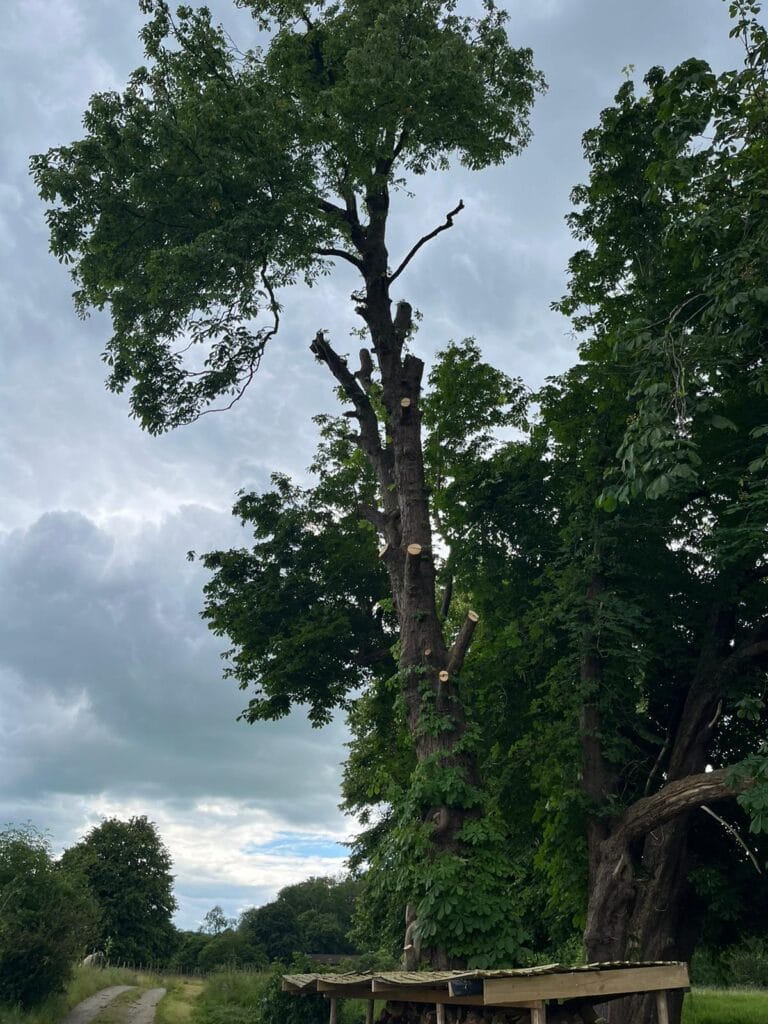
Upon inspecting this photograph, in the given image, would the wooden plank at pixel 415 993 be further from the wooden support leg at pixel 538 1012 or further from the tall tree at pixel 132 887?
the tall tree at pixel 132 887

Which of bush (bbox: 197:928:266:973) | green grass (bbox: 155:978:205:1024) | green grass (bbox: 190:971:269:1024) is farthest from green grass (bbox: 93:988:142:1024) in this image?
bush (bbox: 197:928:266:973)

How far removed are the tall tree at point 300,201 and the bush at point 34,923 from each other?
593 inches

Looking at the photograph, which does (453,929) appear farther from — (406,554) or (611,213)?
(611,213)

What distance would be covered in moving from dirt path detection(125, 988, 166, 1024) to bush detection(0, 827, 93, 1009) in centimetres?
227

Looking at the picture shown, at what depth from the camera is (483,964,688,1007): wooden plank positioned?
6.91 meters

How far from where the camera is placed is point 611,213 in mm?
15164

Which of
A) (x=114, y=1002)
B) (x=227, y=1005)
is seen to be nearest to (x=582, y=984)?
(x=227, y=1005)

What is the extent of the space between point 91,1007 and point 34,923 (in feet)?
16.5

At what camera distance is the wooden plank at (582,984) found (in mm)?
6906

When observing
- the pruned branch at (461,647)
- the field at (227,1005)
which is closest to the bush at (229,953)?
the field at (227,1005)

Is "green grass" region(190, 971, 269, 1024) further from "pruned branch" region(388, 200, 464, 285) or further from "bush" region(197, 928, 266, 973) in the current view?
"bush" region(197, 928, 266, 973)

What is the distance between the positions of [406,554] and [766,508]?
5.16 meters

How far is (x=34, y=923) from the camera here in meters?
22.9

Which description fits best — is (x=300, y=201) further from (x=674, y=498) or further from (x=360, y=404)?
(x=674, y=498)
